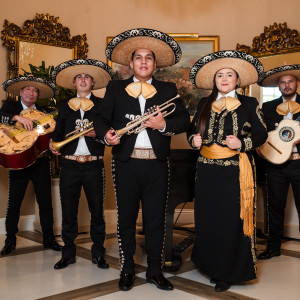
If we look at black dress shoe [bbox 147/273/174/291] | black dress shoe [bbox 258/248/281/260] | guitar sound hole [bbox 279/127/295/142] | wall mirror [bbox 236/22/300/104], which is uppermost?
wall mirror [bbox 236/22/300/104]

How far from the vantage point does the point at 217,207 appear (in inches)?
115

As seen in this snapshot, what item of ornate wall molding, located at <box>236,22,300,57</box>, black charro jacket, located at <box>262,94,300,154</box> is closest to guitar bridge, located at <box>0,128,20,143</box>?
black charro jacket, located at <box>262,94,300,154</box>

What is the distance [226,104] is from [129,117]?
72cm

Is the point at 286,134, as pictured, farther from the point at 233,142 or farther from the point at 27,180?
the point at 27,180

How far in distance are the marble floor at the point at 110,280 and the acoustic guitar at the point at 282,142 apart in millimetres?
981

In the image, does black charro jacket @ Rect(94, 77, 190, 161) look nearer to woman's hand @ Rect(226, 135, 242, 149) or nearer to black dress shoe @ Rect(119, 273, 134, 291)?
woman's hand @ Rect(226, 135, 242, 149)

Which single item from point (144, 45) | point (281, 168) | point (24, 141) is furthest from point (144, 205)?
point (281, 168)

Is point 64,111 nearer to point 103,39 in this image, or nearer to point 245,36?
point 103,39

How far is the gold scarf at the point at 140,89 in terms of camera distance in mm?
2783

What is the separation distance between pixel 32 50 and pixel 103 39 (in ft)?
3.28

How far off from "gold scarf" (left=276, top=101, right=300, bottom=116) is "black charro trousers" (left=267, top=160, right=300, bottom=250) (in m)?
0.48

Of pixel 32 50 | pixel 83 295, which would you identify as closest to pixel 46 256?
pixel 83 295

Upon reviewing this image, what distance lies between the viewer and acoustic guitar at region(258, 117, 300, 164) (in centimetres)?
356

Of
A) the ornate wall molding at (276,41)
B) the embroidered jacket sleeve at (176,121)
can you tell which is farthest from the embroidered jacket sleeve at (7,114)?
the ornate wall molding at (276,41)
